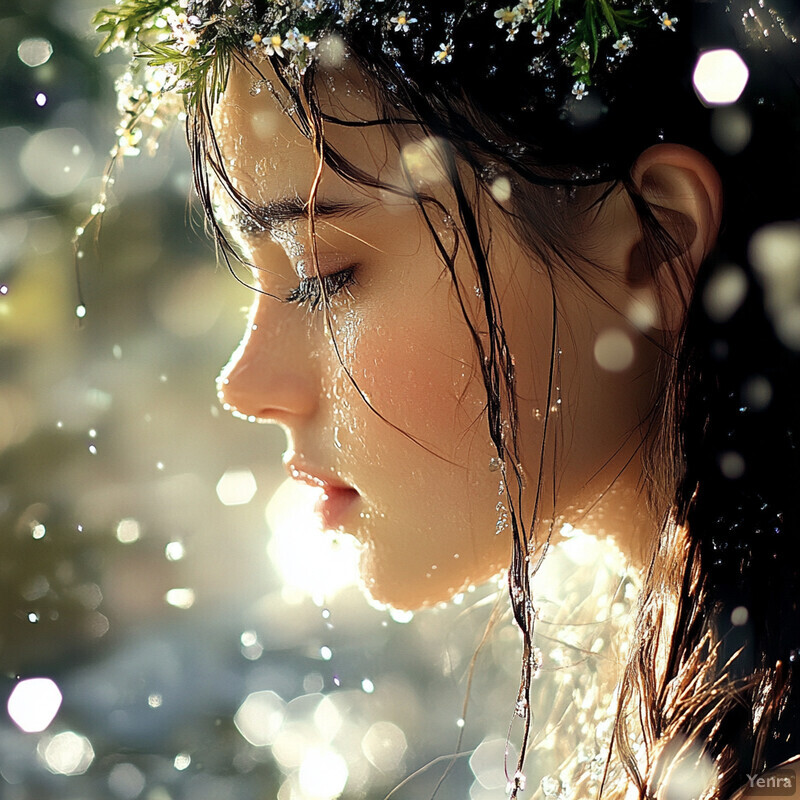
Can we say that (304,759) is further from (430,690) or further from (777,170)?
(777,170)

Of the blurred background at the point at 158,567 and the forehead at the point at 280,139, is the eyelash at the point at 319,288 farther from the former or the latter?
the blurred background at the point at 158,567

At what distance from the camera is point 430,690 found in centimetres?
152

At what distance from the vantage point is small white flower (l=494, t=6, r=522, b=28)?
0.50 meters

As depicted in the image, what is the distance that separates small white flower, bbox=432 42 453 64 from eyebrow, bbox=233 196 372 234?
0.32 feet

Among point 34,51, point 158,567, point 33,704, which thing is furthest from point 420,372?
point 33,704

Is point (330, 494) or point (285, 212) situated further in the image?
point (330, 494)

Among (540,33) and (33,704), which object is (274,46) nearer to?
(540,33)

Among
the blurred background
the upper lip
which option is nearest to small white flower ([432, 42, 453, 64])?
the upper lip

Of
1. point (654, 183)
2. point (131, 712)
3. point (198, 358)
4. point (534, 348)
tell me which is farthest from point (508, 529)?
point (131, 712)

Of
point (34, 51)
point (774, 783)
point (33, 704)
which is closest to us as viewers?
point (774, 783)

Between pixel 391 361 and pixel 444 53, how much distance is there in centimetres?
20

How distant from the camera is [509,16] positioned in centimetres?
50

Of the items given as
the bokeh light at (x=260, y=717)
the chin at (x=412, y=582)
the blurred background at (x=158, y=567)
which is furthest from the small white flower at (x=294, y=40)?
the bokeh light at (x=260, y=717)

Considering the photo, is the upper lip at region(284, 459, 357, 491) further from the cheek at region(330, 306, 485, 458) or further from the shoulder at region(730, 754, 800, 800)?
the shoulder at region(730, 754, 800, 800)
